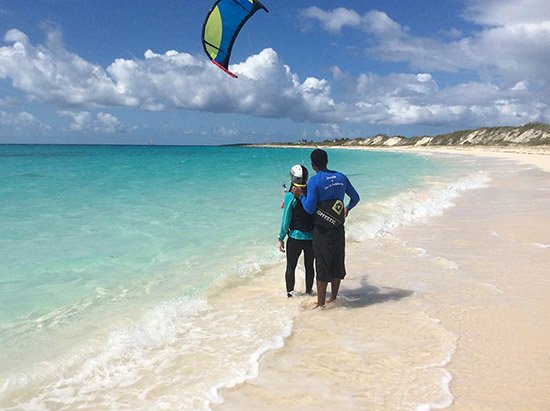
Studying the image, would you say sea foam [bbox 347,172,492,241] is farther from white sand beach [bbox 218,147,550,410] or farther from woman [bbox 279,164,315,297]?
woman [bbox 279,164,315,297]

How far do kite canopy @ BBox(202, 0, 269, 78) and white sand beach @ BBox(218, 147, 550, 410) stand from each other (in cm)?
438

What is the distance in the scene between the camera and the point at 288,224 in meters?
6.06

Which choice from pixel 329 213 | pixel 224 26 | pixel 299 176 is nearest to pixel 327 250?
pixel 329 213

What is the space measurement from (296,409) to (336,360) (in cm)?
93

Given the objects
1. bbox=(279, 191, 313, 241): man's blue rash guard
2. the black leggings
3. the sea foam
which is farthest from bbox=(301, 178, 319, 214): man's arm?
the sea foam

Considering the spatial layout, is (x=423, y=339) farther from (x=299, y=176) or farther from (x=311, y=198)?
(x=299, y=176)

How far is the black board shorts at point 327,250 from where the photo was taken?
18.8 feet

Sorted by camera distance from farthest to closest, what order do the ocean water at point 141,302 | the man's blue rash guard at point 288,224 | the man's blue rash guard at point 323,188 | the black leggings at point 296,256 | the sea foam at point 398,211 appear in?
the sea foam at point 398,211 → the black leggings at point 296,256 → the man's blue rash guard at point 288,224 → the man's blue rash guard at point 323,188 → the ocean water at point 141,302

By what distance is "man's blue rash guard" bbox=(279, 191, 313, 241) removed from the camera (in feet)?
19.6

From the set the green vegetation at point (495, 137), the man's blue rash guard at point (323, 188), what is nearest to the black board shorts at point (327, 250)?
the man's blue rash guard at point (323, 188)

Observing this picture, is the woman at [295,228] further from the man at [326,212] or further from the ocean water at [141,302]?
the ocean water at [141,302]

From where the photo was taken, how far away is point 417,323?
211 inches

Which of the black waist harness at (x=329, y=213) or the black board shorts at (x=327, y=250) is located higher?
the black waist harness at (x=329, y=213)

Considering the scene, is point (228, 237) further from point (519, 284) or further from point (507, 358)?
point (507, 358)
